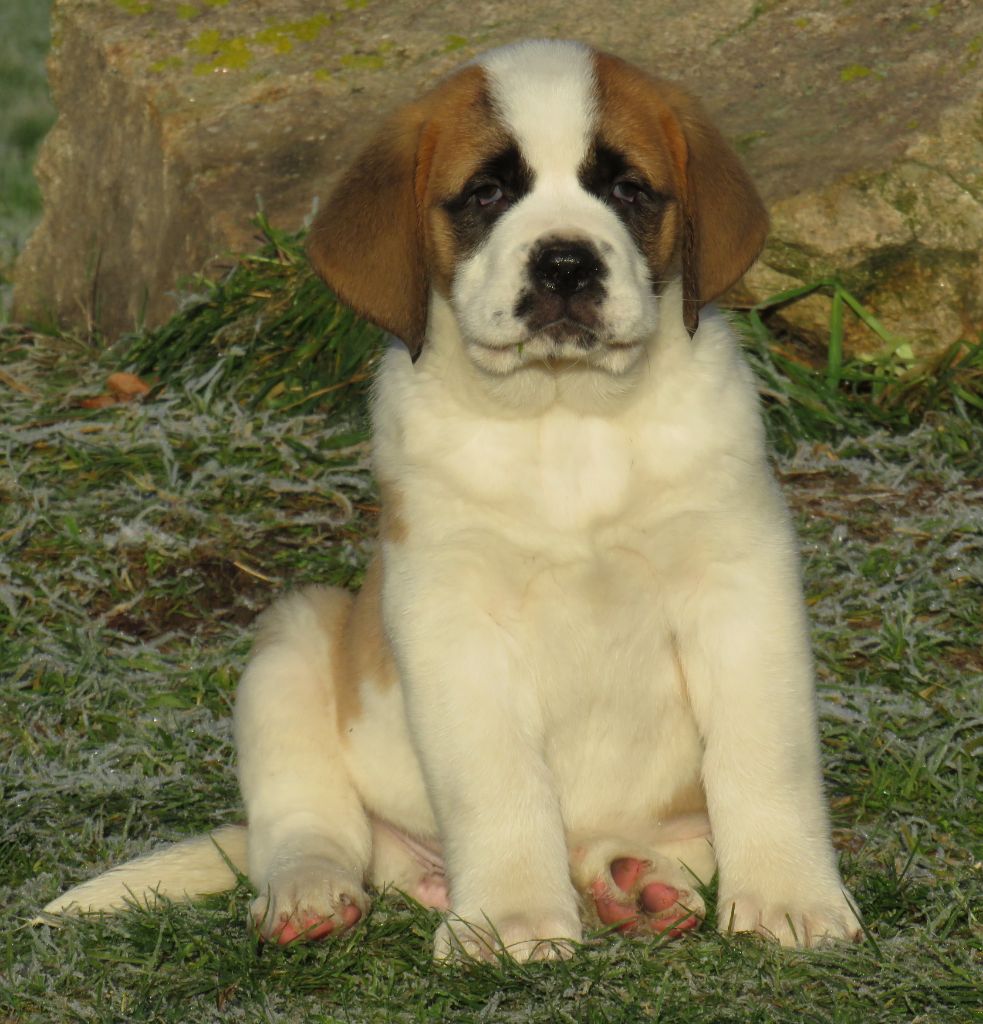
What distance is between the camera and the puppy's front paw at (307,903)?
3947mm

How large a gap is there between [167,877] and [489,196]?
1.79 metres

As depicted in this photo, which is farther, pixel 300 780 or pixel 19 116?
pixel 19 116

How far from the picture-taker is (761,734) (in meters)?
3.84

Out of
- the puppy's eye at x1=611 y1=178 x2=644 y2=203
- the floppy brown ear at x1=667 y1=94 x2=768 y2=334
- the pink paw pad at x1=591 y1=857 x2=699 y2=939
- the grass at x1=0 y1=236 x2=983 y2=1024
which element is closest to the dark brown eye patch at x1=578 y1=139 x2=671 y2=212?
the puppy's eye at x1=611 y1=178 x2=644 y2=203

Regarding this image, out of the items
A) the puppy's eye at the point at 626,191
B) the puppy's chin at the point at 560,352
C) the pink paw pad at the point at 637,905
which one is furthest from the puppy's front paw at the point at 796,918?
the puppy's eye at the point at 626,191

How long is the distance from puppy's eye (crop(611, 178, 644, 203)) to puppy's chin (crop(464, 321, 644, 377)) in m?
0.37

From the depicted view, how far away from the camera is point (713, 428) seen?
398 cm

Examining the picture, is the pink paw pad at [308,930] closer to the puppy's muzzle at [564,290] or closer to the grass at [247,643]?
the grass at [247,643]

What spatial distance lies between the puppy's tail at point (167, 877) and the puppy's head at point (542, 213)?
1.34 m

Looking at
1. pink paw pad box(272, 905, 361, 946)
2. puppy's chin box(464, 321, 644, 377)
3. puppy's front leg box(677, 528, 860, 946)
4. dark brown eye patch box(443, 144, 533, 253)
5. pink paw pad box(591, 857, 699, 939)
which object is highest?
dark brown eye patch box(443, 144, 533, 253)

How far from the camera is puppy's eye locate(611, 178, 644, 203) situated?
409 cm

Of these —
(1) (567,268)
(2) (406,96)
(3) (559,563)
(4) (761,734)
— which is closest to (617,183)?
(1) (567,268)

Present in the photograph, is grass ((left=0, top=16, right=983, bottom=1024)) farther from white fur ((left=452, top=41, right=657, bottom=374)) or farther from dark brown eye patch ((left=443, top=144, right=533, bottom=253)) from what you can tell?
dark brown eye patch ((left=443, top=144, right=533, bottom=253))

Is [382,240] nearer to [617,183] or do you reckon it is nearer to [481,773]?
[617,183]
